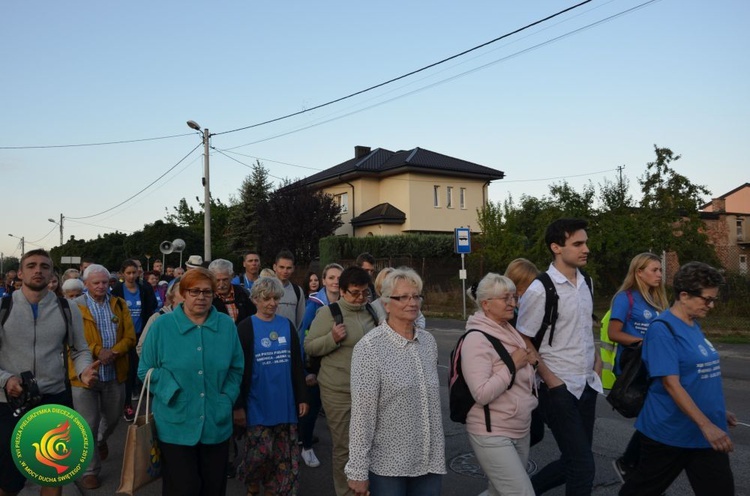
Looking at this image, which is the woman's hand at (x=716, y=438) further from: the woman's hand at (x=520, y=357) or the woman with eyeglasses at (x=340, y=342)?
the woman with eyeglasses at (x=340, y=342)

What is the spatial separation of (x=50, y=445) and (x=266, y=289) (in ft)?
5.82

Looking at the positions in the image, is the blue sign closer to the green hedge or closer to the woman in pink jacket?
the green hedge

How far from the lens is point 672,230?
63.3ft

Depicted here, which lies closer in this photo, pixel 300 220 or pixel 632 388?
pixel 632 388

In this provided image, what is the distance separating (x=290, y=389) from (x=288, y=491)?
75 cm

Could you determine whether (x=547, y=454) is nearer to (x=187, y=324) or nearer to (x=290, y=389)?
(x=290, y=389)

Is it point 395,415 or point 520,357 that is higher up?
point 520,357

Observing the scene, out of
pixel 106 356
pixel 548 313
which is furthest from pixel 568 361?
pixel 106 356

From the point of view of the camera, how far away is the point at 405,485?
3.29 metres

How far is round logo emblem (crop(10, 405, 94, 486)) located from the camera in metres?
3.81

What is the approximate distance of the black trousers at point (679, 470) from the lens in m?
3.52

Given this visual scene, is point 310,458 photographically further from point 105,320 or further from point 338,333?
point 105,320

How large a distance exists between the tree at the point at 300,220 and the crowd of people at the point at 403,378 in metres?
33.1

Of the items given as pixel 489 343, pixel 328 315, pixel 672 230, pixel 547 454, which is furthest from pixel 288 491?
pixel 672 230
